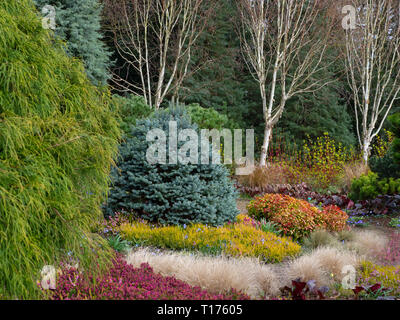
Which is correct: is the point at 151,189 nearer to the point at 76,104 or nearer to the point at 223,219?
the point at 223,219

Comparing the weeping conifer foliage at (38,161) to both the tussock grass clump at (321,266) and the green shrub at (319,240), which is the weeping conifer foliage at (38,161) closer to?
the tussock grass clump at (321,266)

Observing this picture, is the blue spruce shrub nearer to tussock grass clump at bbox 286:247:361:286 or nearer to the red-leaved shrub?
the red-leaved shrub

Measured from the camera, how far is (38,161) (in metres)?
2.69

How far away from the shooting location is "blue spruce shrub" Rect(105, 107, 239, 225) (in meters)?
5.62

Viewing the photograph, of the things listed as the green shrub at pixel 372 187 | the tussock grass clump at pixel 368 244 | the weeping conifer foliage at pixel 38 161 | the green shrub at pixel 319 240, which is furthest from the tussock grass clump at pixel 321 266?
the green shrub at pixel 372 187

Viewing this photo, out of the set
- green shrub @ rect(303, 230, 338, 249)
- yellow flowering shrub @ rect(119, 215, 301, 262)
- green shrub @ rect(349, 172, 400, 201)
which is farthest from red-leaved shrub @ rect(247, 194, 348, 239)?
green shrub @ rect(349, 172, 400, 201)

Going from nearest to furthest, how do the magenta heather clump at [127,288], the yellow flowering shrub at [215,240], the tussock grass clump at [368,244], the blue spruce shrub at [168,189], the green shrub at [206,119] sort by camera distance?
the magenta heather clump at [127,288] < the yellow flowering shrub at [215,240] < the tussock grass clump at [368,244] < the blue spruce shrub at [168,189] < the green shrub at [206,119]

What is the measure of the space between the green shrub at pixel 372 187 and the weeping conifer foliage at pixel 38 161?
19.4 ft

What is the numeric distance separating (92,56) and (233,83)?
7.25 m

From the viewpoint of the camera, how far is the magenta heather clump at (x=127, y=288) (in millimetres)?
3221

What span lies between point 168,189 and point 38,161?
306cm

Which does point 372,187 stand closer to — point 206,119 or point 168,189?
point 168,189

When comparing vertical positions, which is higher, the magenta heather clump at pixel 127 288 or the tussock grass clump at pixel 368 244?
the magenta heather clump at pixel 127 288
